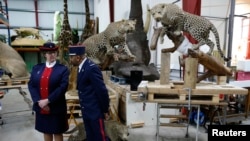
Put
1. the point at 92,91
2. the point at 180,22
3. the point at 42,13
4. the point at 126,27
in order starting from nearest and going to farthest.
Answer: the point at 92,91
the point at 180,22
the point at 126,27
the point at 42,13

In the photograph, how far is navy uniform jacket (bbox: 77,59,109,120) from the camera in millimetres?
2318

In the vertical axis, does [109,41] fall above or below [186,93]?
above

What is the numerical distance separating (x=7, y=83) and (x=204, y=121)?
388 cm

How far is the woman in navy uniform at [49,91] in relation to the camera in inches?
95.2

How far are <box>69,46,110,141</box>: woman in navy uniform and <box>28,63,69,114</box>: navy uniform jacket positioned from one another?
201 mm

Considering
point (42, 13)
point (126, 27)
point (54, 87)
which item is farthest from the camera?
point (42, 13)

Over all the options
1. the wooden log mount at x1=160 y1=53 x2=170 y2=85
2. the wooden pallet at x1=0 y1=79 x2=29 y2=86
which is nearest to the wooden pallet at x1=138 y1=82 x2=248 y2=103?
the wooden log mount at x1=160 y1=53 x2=170 y2=85

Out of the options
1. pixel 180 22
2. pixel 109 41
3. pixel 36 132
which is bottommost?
pixel 36 132

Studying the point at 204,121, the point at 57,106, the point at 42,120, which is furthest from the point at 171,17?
the point at 204,121

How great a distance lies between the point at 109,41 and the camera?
3.39 meters

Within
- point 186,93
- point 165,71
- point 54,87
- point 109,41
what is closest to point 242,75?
point 165,71

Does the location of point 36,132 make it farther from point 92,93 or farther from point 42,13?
point 42,13

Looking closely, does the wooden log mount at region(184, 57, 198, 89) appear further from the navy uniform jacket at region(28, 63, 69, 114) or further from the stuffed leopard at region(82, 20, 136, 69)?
the navy uniform jacket at region(28, 63, 69, 114)

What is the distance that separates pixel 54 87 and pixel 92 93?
47 centimetres
